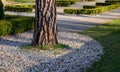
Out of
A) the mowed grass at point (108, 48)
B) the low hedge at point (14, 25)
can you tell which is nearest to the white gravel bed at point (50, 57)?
the mowed grass at point (108, 48)

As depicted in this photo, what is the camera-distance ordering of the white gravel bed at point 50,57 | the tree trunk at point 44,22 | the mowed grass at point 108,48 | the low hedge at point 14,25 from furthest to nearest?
the low hedge at point 14,25, the tree trunk at point 44,22, the mowed grass at point 108,48, the white gravel bed at point 50,57

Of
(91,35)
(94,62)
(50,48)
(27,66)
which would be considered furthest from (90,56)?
(91,35)

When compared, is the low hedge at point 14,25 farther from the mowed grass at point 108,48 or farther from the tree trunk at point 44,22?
the mowed grass at point 108,48

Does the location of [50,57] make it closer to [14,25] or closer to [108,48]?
[108,48]

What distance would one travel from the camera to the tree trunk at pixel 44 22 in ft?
32.4

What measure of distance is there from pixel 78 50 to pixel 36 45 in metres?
1.25

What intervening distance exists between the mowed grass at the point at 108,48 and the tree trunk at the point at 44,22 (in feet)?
5.79

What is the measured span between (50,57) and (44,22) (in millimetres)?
1506

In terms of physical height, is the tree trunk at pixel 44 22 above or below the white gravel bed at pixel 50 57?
above

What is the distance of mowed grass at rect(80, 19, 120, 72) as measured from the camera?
7.99 m

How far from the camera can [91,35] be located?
42.9ft

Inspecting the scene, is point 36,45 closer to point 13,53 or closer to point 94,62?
point 13,53

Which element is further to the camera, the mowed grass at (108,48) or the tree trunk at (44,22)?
the tree trunk at (44,22)

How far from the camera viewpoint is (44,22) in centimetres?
993
